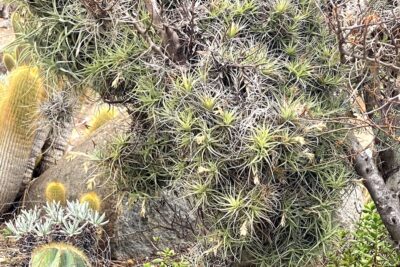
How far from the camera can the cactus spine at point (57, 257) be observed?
10.2 feet

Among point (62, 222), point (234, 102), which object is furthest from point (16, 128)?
point (234, 102)

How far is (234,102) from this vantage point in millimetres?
2652

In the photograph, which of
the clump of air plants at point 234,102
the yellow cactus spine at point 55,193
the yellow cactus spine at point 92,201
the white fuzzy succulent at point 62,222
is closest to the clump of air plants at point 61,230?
the white fuzzy succulent at point 62,222

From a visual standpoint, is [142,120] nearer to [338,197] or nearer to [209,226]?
[209,226]

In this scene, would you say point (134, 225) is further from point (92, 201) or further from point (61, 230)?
point (61, 230)

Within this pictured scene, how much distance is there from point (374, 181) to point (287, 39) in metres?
0.83

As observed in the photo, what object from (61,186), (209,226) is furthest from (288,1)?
(61,186)

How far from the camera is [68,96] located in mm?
3148

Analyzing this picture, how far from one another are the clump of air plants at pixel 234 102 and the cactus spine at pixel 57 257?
2.19 ft

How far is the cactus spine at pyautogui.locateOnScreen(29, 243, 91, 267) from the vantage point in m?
3.10

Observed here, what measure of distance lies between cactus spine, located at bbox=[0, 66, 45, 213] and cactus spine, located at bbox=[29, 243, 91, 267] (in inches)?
57.8

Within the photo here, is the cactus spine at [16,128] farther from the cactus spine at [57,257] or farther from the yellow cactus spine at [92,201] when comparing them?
the cactus spine at [57,257]

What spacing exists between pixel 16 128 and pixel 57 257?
214 centimetres

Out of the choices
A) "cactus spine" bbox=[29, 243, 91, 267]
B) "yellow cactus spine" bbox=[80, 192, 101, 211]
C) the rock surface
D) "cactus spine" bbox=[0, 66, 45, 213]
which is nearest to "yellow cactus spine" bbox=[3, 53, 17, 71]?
"cactus spine" bbox=[0, 66, 45, 213]
